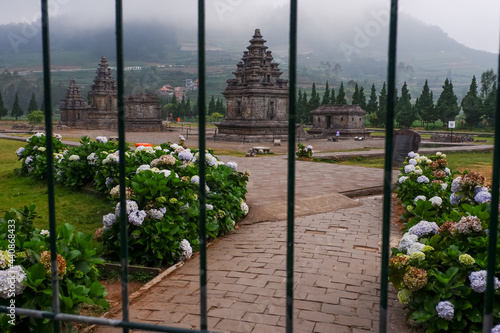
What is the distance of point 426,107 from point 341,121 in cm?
1897

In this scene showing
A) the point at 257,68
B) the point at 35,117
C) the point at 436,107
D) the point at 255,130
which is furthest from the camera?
the point at 436,107

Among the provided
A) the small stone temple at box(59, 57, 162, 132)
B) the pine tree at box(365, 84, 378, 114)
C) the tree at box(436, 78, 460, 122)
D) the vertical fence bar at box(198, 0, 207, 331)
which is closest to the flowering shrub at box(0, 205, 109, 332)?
the vertical fence bar at box(198, 0, 207, 331)

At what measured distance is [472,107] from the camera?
159 ft

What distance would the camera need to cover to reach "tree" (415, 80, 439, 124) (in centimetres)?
5200

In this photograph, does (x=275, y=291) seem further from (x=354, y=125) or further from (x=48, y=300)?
(x=354, y=125)

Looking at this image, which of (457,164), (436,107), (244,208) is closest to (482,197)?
(244,208)

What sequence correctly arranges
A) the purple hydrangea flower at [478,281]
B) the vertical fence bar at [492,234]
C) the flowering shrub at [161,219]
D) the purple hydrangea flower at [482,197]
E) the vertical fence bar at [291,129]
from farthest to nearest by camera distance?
1. the flowering shrub at [161,219]
2. the purple hydrangea flower at [482,197]
3. the purple hydrangea flower at [478,281]
4. the vertical fence bar at [291,129]
5. the vertical fence bar at [492,234]

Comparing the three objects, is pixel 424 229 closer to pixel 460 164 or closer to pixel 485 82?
pixel 460 164

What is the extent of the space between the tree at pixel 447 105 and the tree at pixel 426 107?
33.2 inches

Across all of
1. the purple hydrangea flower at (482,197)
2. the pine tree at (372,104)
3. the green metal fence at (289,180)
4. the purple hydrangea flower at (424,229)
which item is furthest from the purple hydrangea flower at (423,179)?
the pine tree at (372,104)

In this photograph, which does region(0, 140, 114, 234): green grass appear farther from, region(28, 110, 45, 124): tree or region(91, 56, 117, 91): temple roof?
region(91, 56, 117, 91): temple roof

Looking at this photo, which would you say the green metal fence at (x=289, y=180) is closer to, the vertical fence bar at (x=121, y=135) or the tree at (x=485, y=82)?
the vertical fence bar at (x=121, y=135)

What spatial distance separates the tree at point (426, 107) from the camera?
171 feet

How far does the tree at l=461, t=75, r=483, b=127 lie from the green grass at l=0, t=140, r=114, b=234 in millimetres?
48800
